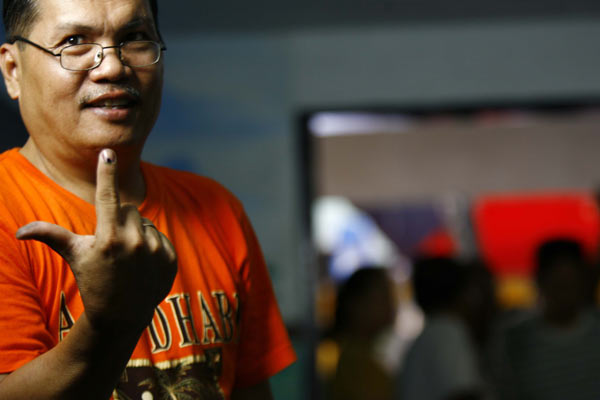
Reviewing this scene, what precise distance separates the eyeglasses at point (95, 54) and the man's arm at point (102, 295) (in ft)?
0.59

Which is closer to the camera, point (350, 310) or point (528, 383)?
point (528, 383)

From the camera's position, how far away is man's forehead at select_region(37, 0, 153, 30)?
32.1 inches

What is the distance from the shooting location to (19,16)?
854 millimetres

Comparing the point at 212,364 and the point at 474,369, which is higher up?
the point at 212,364

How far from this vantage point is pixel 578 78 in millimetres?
3943

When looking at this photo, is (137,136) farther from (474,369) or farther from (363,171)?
(363,171)

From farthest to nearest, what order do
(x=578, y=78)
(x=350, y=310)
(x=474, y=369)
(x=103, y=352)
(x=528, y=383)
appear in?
1. (x=578, y=78)
2. (x=350, y=310)
3. (x=528, y=383)
4. (x=474, y=369)
5. (x=103, y=352)

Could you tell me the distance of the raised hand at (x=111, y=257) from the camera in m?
0.66

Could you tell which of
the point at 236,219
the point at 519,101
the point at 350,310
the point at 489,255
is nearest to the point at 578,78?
the point at 519,101

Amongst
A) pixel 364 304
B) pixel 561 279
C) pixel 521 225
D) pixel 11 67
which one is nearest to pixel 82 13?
pixel 11 67

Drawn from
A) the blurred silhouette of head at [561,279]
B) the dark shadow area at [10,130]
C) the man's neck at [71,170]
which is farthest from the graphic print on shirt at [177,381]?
the blurred silhouette of head at [561,279]

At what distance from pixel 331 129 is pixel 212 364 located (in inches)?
191

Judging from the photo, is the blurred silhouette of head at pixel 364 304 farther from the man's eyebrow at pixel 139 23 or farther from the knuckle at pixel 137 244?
the knuckle at pixel 137 244

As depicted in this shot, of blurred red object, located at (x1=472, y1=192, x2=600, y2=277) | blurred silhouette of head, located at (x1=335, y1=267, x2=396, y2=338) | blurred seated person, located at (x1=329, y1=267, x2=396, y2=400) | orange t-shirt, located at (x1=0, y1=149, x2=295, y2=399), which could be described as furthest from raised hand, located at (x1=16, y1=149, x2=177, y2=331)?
blurred red object, located at (x1=472, y1=192, x2=600, y2=277)
